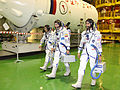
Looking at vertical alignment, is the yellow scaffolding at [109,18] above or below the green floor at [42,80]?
above

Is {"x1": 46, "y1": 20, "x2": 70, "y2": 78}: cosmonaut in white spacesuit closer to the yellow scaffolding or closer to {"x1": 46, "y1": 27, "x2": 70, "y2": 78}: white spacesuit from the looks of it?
{"x1": 46, "y1": 27, "x2": 70, "y2": 78}: white spacesuit

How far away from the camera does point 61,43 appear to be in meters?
3.64

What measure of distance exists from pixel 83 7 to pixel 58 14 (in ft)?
8.07

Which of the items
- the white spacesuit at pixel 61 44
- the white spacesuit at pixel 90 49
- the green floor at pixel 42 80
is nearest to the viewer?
the white spacesuit at pixel 90 49

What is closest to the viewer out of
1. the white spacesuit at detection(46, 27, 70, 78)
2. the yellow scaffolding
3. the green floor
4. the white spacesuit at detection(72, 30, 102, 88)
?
the white spacesuit at detection(72, 30, 102, 88)

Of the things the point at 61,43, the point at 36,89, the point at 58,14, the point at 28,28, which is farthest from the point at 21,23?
the point at 36,89

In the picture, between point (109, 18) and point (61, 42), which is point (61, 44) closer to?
point (61, 42)

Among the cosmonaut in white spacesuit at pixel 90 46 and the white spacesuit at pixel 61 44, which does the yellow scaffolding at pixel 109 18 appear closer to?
the white spacesuit at pixel 61 44

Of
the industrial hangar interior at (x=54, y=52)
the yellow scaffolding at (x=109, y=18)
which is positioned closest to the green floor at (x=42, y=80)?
the industrial hangar interior at (x=54, y=52)

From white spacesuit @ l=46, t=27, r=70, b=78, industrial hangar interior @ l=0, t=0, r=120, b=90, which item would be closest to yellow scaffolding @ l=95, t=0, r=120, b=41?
industrial hangar interior @ l=0, t=0, r=120, b=90

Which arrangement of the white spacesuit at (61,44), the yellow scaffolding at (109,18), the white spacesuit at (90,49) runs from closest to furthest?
the white spacesuit at (90,49) < the white spacesuit at (61,44) < the yellow scaffolding at (109,18)

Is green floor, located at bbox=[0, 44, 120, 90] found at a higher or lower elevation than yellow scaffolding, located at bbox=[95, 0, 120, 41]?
lower

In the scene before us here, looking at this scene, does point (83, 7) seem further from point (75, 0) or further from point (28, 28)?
point (28, 28)

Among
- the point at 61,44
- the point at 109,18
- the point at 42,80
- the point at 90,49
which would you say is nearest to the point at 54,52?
the point at 61,44
